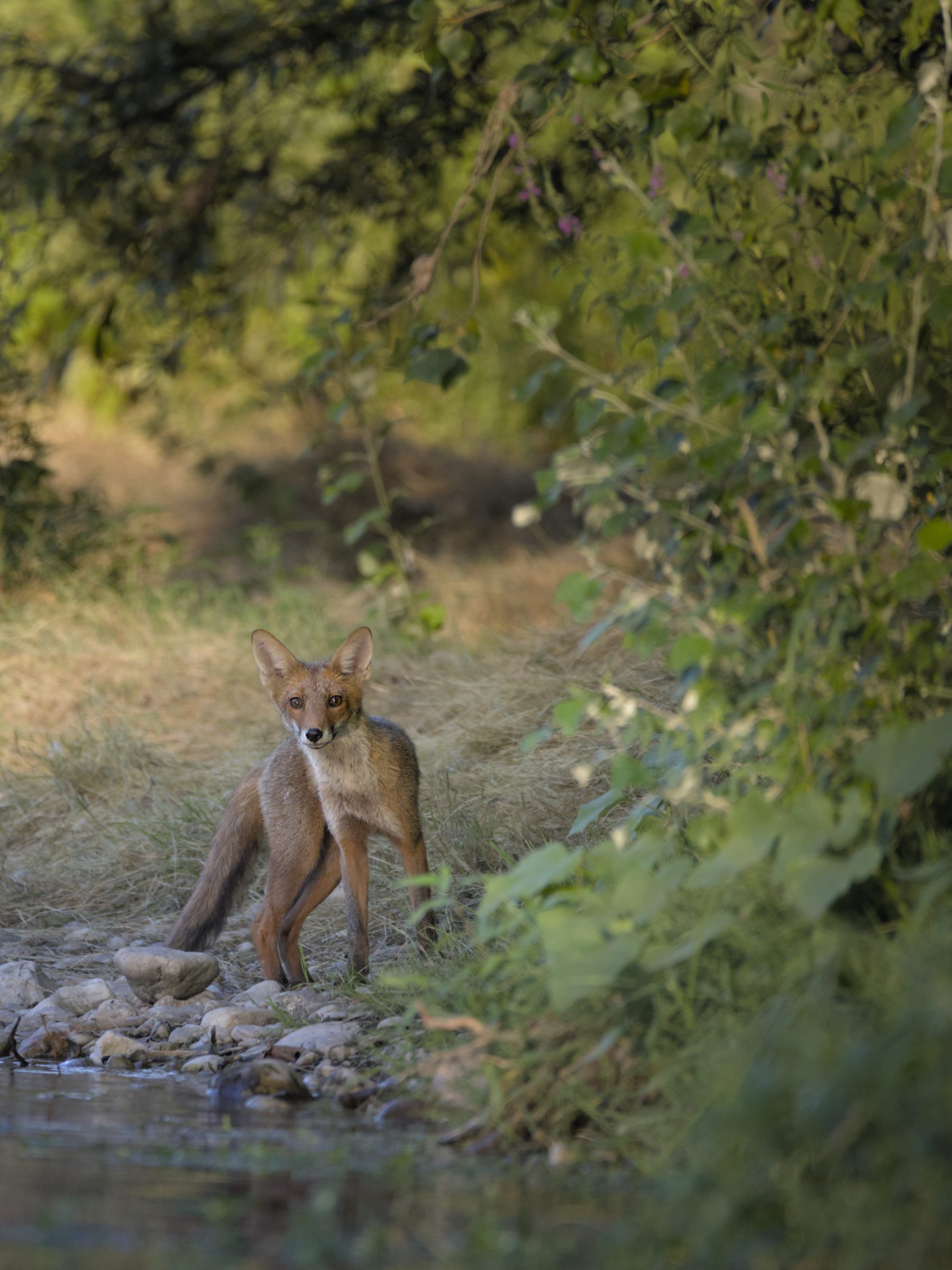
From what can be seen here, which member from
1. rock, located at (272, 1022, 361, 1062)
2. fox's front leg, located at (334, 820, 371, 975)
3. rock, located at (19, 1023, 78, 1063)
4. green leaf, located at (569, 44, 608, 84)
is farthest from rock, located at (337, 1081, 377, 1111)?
green leaf, located at (569, 44, 608, 84)

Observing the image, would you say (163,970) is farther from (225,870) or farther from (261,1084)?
(261,1084)

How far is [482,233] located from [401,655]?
10.2 ft

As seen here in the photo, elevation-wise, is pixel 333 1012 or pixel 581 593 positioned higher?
pixel 581 593

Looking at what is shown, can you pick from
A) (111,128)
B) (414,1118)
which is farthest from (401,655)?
(414,1118)

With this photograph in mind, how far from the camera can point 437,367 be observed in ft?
16.2

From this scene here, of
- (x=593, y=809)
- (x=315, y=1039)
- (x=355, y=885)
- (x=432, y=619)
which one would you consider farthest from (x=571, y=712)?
(x=432, y=619)

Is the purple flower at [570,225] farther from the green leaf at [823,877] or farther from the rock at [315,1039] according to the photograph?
the green leaf at [823,877]

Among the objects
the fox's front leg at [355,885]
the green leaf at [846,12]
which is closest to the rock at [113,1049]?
the fox's front leg at [355,885]

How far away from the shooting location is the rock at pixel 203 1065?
404cm

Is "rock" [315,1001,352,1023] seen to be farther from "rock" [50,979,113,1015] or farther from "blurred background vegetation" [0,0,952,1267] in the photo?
"rock" [50,979,113,1015]

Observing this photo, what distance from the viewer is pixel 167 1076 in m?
4.00

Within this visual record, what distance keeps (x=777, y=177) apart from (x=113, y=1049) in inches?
120

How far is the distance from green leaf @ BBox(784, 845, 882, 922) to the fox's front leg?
2.17m

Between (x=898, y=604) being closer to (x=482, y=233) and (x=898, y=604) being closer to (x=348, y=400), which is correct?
(x=482, y=233)
